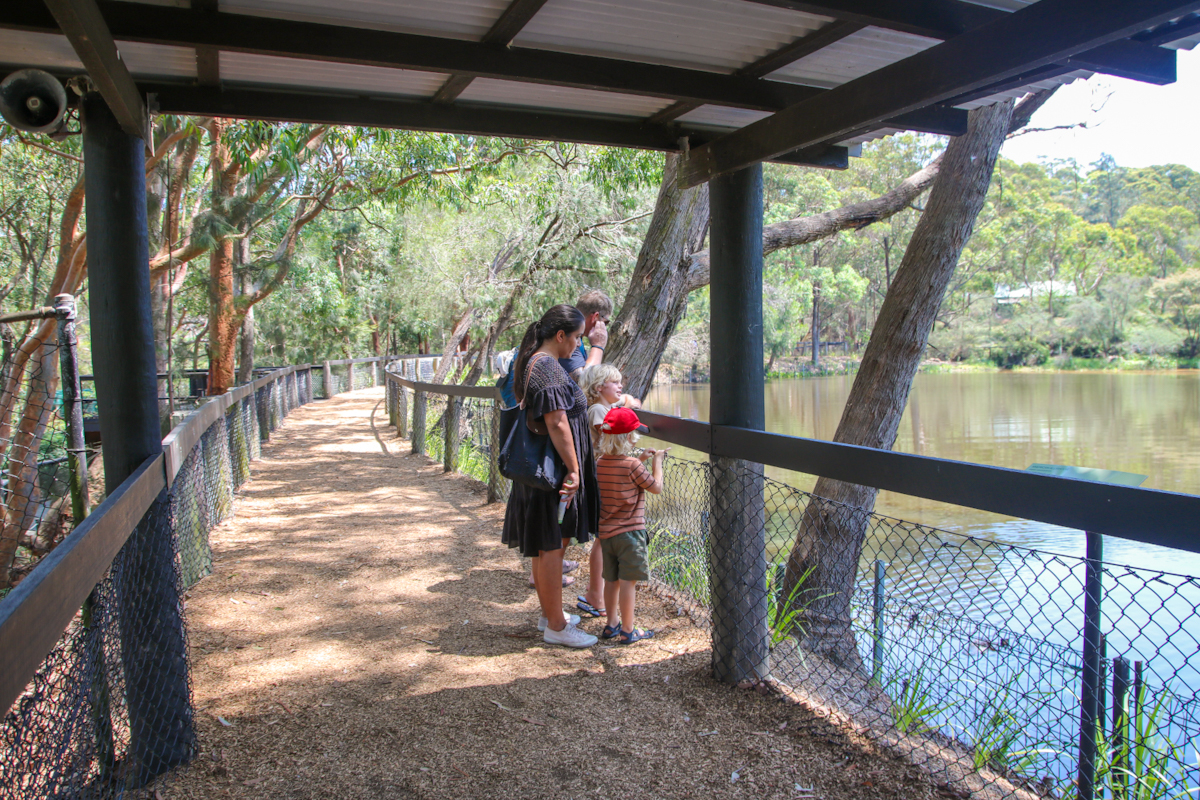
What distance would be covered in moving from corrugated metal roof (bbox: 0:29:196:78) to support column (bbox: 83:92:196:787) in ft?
0.50

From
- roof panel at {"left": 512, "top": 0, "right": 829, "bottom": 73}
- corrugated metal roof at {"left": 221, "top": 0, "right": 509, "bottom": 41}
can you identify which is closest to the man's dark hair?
roof panel at {"left": 512, "top": 0, "right": 829, "bottom": 73}

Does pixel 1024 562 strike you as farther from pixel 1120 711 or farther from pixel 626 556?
pixel 626 556

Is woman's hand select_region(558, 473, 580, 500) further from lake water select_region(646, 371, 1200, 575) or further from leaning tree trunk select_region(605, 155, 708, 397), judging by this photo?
lake water select_region(646, 371, 1200, 575)

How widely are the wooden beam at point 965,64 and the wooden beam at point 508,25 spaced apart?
1.00 m

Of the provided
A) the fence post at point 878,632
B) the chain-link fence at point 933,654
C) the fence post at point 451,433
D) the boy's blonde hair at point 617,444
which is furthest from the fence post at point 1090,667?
the fence post at point 451,433

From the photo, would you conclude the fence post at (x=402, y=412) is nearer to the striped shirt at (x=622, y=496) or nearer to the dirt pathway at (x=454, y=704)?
the dirt pathway at (x=454, y=704)

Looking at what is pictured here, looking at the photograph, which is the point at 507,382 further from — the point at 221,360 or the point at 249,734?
the point at 221,360

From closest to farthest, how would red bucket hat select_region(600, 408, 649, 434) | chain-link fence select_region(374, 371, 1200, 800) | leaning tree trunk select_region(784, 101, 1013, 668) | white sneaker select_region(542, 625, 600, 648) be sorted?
chain-link fence select_region(374, 371, 1200, 800) < red bucket hat select_region(600, 408, 649, 434) < white sneaker select_region(542, 625, 600, 648) < leaning tree trunk select_region(784, 101, 1013, 668)

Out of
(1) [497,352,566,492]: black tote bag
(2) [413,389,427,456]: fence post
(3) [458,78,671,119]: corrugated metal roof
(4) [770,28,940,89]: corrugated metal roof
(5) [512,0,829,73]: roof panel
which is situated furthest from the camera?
(2) [413,389,427,456]: fence post

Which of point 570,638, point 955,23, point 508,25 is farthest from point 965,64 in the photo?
point 570,638

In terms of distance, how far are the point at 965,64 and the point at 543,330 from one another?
1948 millimetres

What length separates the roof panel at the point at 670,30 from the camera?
104 inches

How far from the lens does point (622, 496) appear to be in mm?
3760

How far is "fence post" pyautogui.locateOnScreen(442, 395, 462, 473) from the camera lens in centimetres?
896
